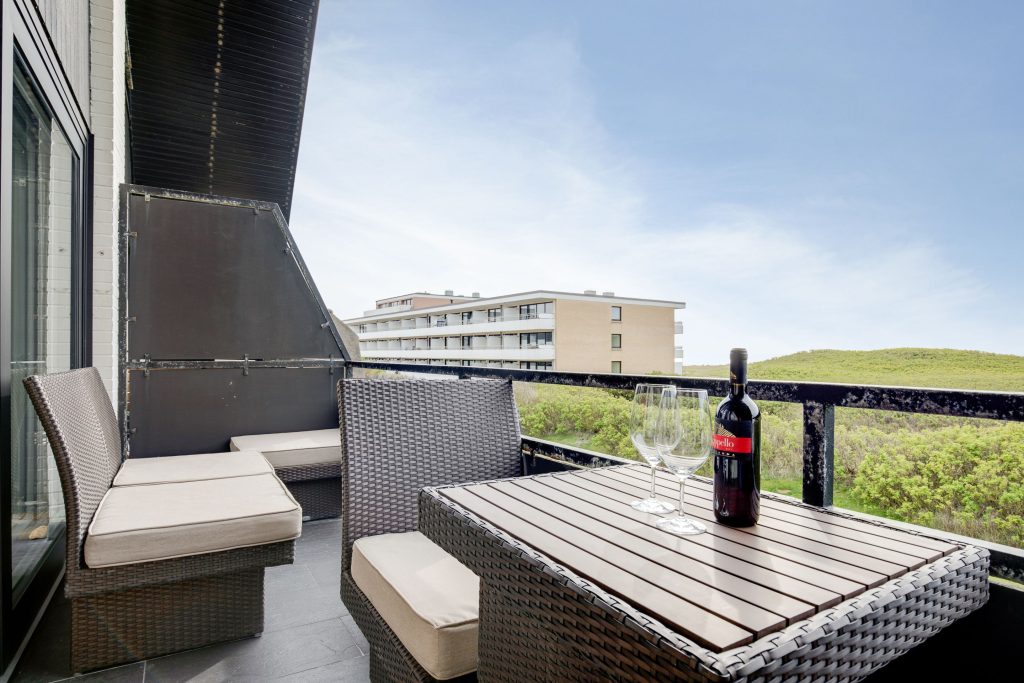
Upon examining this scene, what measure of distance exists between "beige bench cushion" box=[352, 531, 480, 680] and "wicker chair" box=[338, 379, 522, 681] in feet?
0.27

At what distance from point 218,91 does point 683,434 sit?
514 cm

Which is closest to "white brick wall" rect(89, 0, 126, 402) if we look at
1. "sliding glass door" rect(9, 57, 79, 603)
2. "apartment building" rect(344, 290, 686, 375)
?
"sliding glass door" rect(9, 57, 79, 603)

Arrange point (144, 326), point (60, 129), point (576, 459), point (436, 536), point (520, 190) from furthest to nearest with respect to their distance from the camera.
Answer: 1. point (520, 190)
2. point (144, 326)
3. point (60, 129)
4. point (576, 459)
5. point (436, 536)

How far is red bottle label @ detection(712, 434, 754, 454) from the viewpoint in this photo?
3.16ft

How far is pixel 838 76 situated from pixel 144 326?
90.7 ft

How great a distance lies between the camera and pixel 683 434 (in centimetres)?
103

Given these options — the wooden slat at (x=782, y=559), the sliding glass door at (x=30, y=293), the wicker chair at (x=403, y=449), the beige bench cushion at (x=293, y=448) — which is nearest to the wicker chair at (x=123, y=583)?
the sliding glass door at (x=30, y=293)

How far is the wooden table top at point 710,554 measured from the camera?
2.18 feet

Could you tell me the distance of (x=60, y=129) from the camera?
254 centimetres

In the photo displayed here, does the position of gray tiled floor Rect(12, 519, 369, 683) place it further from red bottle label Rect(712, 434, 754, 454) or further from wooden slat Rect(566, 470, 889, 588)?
red bottle label Rect(712, 434, 754, 454)

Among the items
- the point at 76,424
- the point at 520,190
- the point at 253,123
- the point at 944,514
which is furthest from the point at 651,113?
the point at 76,424

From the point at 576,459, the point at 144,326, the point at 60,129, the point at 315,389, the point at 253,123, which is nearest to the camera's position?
the point at 576,459

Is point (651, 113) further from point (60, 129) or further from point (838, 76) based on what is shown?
point (60, 129)

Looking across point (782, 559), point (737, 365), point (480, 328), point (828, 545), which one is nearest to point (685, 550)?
point (782, 559)
